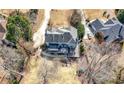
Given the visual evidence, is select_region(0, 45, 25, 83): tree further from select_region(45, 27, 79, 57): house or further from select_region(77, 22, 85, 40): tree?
select_region(77, 22, 85, 40): tree

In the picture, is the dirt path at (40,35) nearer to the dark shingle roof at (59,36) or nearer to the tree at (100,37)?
the dark shingle roof at (59,36)

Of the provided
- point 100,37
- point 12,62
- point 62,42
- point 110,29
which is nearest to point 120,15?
point 110,29

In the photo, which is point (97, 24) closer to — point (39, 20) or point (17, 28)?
point (39, 20)

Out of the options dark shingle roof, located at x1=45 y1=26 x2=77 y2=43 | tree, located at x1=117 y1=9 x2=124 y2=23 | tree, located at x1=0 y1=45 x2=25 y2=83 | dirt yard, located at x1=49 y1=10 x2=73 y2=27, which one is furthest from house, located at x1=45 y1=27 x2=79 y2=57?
tree, located at x1=117 y1=9 x2=124 y2=23

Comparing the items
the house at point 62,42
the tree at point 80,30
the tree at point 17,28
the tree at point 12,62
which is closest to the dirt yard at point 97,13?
the tree at point 80,30

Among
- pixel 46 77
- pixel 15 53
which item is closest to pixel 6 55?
pixel 15 53
